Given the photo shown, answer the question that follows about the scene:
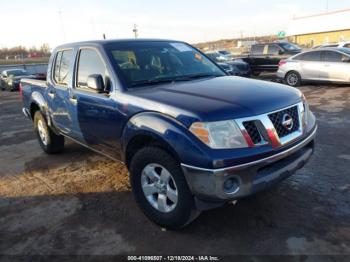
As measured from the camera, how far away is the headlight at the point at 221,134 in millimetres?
2783

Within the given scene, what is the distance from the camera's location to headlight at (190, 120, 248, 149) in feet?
9.13

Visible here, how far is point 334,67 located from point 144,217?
1089cm

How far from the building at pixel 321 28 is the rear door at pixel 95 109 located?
52.4 metres

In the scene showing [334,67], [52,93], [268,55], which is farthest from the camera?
[268,55]

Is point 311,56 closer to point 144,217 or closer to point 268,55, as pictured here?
point 268,55

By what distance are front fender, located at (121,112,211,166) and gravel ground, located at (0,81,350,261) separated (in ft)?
2.92

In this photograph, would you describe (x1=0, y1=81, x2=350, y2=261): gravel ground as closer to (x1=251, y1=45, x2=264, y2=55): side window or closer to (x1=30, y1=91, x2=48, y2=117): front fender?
(x1=30, y1=91, x2=48, y2=117): front fender

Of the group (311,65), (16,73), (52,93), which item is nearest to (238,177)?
(52,93)

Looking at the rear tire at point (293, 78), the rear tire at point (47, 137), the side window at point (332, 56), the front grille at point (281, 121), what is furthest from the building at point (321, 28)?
the front grille at point (281, 121)

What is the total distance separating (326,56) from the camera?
40.7 ft

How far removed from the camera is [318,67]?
12617mm

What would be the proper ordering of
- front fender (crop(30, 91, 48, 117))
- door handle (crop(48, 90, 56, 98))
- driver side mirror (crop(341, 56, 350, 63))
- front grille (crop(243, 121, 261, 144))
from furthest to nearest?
1. driver side mirror (crop(341, 56, 350, 63))
2. front fender (crop(30, 91, 48, 117))
3. door handle (crop(48, 90, 56, 98))
4. front grille (crop(243, 121, 261, 144))

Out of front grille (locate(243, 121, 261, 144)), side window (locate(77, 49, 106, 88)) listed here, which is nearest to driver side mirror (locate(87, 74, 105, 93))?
side window (locate(77, 49, 106, 88))

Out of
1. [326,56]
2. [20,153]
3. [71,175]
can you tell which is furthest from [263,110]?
[326,56]
